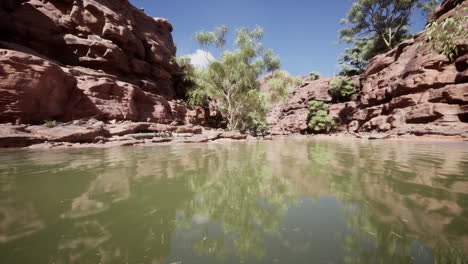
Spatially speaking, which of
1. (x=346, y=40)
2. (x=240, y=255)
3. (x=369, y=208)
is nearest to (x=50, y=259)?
(x=240, y=255)

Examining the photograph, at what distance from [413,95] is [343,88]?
10676 mm

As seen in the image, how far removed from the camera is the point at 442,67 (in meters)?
13.2

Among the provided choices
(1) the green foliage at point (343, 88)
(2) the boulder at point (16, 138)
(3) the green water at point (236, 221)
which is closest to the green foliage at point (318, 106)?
(1) the green foliage at point (343, 88)

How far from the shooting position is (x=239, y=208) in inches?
62.7

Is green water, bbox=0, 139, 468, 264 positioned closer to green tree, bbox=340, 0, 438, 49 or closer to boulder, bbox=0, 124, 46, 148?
boulder, bbox=0, 124, 46, 148

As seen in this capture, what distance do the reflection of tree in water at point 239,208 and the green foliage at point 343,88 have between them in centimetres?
2683

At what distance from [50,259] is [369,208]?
2.12 m

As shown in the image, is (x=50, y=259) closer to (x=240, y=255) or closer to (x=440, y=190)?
(x=240, y=255)

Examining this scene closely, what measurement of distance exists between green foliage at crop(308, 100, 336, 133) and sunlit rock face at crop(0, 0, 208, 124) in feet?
51.5

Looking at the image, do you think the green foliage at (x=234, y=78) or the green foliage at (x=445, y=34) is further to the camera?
the green foliage at (x=234, y=78)

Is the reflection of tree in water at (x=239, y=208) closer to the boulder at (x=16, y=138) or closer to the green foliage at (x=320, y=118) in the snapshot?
the boulder at (x=16, y=138)

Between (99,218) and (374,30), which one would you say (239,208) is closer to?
(99,218)

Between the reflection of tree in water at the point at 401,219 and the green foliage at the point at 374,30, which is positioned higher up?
the green foliage at the point at 374,30

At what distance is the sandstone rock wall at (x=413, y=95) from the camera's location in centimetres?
1194
